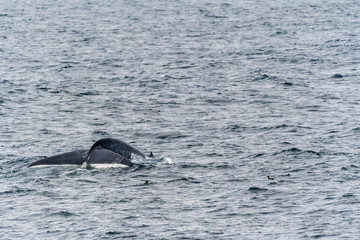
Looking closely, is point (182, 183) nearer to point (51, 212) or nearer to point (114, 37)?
point (51, 212)

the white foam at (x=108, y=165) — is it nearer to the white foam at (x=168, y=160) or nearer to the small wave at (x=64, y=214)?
the white foam at (x=168, y=160)

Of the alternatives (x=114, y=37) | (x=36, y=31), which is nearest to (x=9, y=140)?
(x=114, y=37)

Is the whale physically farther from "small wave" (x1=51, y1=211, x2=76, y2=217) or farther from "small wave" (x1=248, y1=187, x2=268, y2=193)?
"small wave" (x1=248, y1=187, x2=268, y2=193)

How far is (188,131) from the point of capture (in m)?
34.9

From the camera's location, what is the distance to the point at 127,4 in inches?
4771

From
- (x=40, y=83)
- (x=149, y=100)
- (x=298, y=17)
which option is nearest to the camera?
(x=149, y=100)

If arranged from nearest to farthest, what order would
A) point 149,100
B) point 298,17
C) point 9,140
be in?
1. point 9,140
2. point 149,100
3. point 298,17

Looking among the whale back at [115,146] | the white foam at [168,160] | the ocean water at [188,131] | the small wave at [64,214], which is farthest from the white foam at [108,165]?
the small wave at [64,214]

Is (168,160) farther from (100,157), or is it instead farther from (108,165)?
(100,157)

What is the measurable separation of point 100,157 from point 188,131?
8.70m

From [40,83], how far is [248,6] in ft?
214

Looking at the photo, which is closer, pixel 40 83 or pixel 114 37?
pixel 40 83

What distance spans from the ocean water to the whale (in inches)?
12.2

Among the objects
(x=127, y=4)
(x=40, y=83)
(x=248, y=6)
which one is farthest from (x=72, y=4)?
(x=40, y=83)
